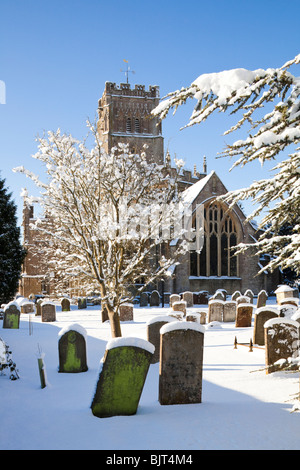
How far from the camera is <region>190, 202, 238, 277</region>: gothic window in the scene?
1280 inches

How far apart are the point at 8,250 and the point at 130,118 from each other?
1074 inches

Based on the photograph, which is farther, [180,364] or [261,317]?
[261,317]

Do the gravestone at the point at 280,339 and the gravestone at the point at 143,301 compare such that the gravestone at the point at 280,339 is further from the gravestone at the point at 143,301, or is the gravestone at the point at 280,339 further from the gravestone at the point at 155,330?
the gravestone at the point at 143,301

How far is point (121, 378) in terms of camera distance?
506 centimetres

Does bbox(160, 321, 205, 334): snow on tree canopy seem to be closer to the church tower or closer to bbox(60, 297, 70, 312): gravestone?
bbox(60, 297, 70, 312): gravestone

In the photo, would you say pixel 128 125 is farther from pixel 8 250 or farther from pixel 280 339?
pixel 280 339

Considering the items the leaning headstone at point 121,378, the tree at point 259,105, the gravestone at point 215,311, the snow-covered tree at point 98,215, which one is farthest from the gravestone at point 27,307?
the tree at point 259,105

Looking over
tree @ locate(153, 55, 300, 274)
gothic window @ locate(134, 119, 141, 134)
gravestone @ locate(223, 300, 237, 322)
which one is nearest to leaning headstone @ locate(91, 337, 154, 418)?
tree @ locate(153, 55, 300, 274)

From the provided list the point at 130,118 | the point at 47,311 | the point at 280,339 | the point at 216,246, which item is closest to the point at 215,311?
the point at 47,311

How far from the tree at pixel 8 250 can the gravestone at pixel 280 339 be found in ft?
60.2

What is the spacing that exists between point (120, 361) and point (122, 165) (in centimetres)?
735

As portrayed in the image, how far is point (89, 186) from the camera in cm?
1055

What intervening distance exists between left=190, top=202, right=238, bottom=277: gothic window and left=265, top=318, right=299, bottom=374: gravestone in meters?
25.0

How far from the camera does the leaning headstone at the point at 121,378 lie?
5.01 metres
